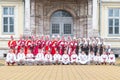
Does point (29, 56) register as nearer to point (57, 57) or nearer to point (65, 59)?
point (57, 57)

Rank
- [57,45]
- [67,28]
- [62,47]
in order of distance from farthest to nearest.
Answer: [67,28]
[57,45]
[62,47]

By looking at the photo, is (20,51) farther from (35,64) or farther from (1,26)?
(1,26)

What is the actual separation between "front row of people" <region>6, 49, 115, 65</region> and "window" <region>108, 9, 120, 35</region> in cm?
874

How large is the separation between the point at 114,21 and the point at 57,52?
10.0 meters

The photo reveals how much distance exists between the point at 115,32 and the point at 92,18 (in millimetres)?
3204

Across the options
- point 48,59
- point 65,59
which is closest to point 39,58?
point 48,59

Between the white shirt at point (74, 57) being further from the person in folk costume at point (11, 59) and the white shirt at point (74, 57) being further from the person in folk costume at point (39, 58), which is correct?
the person in folk costume at point (11, 59)

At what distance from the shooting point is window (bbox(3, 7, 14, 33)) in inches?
1426

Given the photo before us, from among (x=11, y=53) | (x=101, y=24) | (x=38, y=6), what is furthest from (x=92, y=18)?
(x=11, y=53)

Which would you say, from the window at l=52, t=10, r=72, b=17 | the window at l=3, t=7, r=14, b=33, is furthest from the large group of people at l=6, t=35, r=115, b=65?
the window at l=52, t=10, r=72, b=17

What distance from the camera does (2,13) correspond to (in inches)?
1422

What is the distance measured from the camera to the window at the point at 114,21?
36781mm

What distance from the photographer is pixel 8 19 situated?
3638 cm
